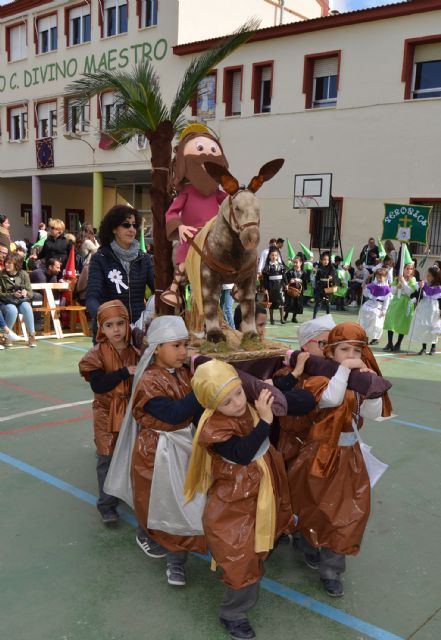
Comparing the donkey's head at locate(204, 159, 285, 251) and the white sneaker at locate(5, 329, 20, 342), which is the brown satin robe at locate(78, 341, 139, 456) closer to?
the donkey's head at locate(204, 159, 285, 251)

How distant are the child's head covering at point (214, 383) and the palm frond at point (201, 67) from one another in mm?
2131

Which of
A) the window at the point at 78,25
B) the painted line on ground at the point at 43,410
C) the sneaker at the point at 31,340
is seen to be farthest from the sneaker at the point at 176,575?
the window at the point at 78,25

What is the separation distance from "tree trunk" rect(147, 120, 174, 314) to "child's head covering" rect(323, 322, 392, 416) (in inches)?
45.3

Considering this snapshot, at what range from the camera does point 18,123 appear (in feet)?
79.8

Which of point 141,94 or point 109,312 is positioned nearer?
point 109,312

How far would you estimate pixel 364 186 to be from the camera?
16016 mm

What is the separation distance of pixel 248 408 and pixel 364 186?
47.9 feet

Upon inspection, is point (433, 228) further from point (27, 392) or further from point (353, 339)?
point (353, 339)

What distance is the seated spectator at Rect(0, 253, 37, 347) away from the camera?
9156 millimetres

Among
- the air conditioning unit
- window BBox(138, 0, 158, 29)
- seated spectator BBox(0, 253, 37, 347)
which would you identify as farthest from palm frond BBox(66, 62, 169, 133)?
window BBox(138, 0, 158, 29)

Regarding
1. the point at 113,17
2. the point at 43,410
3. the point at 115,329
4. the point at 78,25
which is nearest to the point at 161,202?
the point at 115,329

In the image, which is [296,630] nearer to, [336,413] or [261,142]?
[336,413]

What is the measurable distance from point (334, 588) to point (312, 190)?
14.8 m

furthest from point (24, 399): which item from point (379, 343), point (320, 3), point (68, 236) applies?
point (320, 3)
